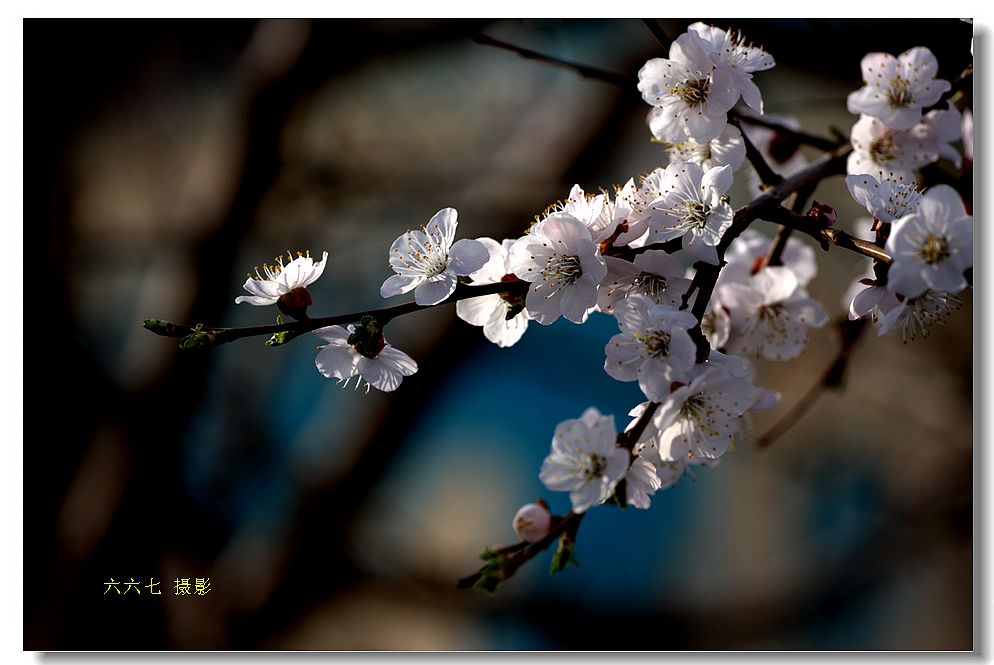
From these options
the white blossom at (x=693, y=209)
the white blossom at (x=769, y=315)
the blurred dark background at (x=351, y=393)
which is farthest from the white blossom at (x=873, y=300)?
the blurred dark background at (x=351, y=393)

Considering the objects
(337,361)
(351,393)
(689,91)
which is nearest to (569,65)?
(689,91)

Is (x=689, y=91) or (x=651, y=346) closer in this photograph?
(x=651, y=346)

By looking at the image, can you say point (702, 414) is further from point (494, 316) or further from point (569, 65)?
point (569, 65)

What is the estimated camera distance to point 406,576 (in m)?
1.92

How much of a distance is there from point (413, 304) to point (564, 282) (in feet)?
0.33

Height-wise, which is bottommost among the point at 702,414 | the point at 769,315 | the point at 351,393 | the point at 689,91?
the point at 351,393

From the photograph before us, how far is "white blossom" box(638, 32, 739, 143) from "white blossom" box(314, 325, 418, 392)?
27 cm

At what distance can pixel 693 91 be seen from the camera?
24.5 inches

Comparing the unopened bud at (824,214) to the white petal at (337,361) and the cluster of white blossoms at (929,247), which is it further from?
the white petal at (337,361)

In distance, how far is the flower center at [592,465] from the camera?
50 cm

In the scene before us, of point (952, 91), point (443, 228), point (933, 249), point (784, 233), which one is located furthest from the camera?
point (952, 91)

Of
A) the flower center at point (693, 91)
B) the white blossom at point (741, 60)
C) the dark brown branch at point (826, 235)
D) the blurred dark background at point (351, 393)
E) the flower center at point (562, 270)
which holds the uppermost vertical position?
the white blossom at point (741, 60)

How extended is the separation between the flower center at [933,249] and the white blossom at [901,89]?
1.11 ft

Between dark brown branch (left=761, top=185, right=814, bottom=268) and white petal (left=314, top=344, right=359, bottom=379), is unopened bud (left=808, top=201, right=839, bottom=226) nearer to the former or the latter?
dark brown branch (left=761, top=185, right=814, bottom=268)
